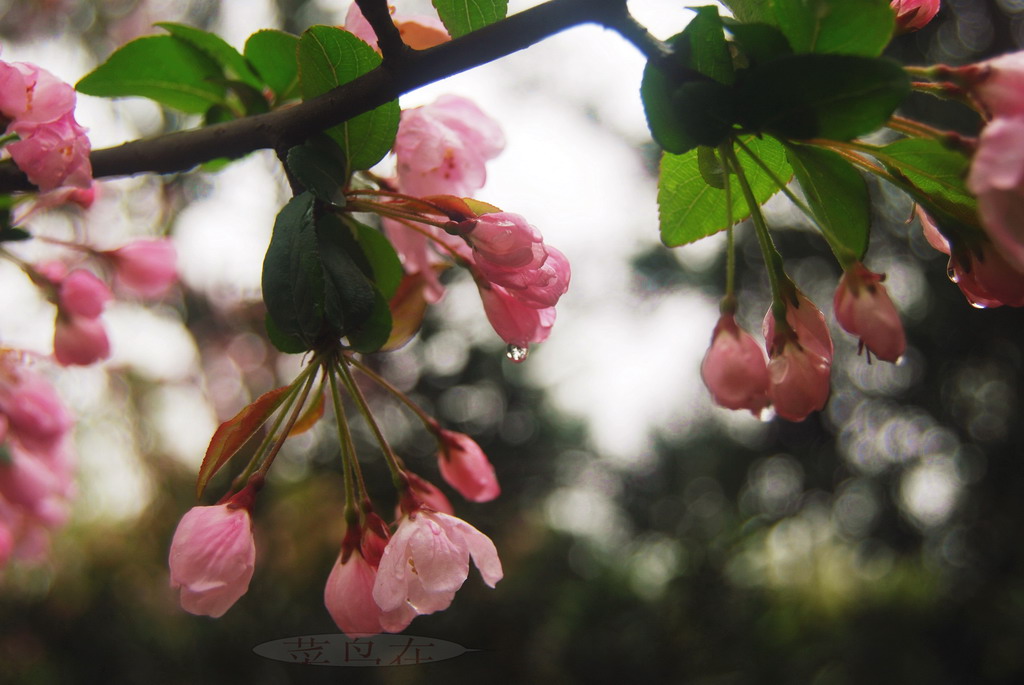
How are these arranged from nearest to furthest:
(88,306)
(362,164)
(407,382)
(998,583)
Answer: (362,164) → (88,306) → (998,583) → (407,382)

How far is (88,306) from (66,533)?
91.6 inches

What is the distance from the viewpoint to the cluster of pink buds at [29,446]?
0.79m

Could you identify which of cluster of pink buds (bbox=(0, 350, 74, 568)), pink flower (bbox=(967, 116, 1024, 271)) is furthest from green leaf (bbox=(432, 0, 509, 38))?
cluster of pink buds (bbox=(0, 350, 74, 568))

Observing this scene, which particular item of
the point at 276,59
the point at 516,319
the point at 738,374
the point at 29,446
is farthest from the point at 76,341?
the point at 738,374

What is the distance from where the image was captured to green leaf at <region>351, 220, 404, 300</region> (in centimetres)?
46

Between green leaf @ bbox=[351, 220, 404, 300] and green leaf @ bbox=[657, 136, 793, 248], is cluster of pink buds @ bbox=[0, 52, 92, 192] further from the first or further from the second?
green leaf @ bbox=[657, 136, 793, 248]

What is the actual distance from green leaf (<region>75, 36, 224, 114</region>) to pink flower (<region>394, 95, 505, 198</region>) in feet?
0.43

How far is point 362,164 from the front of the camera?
432 millimetres

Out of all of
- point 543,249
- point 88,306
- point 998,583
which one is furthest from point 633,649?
point 543,249

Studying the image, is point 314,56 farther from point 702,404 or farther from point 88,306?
point 702,404

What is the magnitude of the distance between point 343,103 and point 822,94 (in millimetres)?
225

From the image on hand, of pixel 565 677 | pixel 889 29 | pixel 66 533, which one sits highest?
pixel 889 29

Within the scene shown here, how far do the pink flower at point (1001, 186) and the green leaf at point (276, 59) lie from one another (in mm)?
385

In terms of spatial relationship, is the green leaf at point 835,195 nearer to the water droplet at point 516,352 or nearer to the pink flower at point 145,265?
the water droplet at point 516,352
